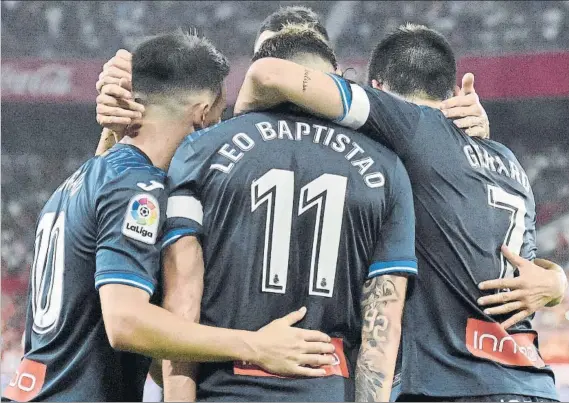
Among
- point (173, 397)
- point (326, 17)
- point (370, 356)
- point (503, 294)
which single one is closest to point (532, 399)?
point (503, 294)

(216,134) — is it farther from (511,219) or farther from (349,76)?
(349,76)

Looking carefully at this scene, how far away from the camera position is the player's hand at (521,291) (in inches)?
99.8

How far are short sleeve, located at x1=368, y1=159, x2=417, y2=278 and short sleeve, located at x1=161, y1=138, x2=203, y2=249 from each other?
494mm

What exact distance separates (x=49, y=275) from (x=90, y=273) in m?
0.13

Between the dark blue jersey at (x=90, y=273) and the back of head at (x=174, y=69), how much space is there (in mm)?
213

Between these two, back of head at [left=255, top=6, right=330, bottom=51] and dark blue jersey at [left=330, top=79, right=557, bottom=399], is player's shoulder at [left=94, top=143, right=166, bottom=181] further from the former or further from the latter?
back of head at [left=255, top=6, right=330, bottom=51]

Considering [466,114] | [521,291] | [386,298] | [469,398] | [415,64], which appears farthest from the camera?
[415,64]

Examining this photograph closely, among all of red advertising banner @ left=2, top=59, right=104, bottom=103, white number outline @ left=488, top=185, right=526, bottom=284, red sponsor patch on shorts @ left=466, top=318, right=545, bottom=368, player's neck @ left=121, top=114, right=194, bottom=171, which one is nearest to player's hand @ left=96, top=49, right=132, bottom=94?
player's neck @ left=121, top=114, right=194, bottom=171

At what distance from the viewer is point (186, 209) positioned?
2.30m

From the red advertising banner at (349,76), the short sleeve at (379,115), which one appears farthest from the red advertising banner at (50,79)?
the short sleeve at (379,115)

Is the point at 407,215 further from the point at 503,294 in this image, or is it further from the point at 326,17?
the point at 326,17

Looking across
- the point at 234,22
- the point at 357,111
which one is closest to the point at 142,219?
the point at 357,111

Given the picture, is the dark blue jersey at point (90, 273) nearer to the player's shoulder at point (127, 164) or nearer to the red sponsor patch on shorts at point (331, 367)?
the player's shoulder at point (127, 164)

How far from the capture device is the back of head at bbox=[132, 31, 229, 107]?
260 centimetres
